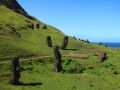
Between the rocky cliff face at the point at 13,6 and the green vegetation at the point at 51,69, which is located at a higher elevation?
the rocky cliff face at the point at 13,6

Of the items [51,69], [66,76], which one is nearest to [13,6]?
[51,69]

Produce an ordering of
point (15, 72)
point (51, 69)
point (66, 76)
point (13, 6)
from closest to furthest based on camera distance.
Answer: point (15, 72)
point (66, 76)
point (51, 69)
point (13, 6)

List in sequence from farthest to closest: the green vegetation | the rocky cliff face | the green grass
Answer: the rocky cliff face
the green vegetation
the green grass

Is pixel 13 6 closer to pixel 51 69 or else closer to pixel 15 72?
pixel 51 69

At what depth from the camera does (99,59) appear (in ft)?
251

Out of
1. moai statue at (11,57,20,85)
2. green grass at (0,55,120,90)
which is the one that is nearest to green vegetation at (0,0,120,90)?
green grass at (0,55,120,90)

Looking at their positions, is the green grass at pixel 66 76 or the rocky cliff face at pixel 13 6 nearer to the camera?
the green grass at pixel 66 76

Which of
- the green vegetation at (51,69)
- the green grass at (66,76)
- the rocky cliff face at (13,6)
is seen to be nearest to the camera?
the green grass at (66,76)

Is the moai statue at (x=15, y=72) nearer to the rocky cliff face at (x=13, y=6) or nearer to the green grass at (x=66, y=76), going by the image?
the green grass at (x=66, y=76)

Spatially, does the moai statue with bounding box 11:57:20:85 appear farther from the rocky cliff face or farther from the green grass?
the rocky cliff face

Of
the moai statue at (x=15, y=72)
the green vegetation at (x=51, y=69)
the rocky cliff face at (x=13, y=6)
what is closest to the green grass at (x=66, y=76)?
the green vegetation at (x=51, y=69)

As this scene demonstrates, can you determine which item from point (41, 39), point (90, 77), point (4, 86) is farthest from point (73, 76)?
point (41, 39)

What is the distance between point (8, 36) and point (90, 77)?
37.4 m

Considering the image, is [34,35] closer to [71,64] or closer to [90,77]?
[71,64]
